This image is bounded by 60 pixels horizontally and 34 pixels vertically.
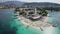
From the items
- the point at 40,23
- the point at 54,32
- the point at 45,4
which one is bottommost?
the point at 54,32

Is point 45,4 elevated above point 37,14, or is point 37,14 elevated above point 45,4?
point 45,4

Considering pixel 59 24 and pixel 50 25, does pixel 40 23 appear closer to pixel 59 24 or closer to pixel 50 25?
pixel 50 25

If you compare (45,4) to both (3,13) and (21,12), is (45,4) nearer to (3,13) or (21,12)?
(21,12)

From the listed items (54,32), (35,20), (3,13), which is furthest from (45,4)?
(3,13)

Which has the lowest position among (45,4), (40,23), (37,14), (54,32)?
(54,32)

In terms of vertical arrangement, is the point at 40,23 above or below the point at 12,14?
below

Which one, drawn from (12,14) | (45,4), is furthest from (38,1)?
(12,14)
